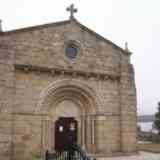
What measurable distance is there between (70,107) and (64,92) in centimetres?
105

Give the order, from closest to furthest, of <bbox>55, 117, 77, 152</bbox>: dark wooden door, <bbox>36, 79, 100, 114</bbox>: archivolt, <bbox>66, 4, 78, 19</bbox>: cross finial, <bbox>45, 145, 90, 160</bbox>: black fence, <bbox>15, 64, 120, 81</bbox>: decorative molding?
<bbox>45, 145, 90, 160</bbox>: black fence
<bbox>15, 64, 120, 81</bbox>: decorative molding
<bbox>36, 79, 100, 114</bbox>: archivolt
<bbox>55, 117, 77, 152</bbox>: dark wooden door
<bbox>66, 4, 78, 19</bbox>: cross finial

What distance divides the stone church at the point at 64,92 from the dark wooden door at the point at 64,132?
5 centimetres

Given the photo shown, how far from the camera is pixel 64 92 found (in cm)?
1712

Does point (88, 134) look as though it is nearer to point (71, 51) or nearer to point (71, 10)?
point (71, 51)

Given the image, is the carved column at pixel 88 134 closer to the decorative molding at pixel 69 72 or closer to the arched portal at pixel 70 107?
the arched portal at pixel 70 107

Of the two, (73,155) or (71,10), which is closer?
(73,155)

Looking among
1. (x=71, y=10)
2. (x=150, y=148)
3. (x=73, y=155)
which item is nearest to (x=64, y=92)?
(x=73, y=155)

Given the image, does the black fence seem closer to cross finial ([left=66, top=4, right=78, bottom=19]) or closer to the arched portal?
Answer: the arched portal

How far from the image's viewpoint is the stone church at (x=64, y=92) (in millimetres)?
15406

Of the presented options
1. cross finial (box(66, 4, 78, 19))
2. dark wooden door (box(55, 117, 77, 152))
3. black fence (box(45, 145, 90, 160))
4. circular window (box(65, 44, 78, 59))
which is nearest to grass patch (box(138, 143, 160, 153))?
dark wooden door (box(55, 117, 77, 152))

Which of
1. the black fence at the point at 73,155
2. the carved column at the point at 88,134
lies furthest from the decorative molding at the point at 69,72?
the black fence at the point at 73,155

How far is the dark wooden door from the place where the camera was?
17.0 metres

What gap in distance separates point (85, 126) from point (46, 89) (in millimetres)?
3246

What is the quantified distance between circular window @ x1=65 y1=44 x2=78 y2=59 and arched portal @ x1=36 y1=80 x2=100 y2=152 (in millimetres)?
1487
